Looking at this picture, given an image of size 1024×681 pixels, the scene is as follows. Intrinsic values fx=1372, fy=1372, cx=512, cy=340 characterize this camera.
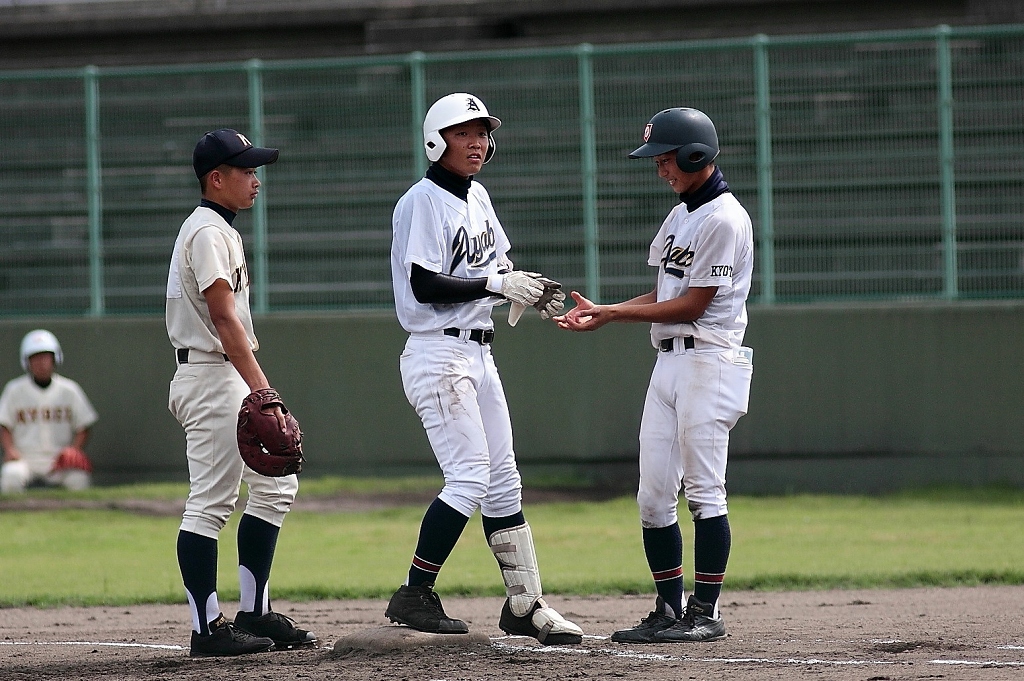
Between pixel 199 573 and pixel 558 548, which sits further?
pixel 558 548

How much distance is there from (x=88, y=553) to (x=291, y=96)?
5144 millimetres

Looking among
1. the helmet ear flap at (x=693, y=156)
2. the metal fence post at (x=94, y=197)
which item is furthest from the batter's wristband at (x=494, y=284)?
the metal fence post at (x=94, y=197)

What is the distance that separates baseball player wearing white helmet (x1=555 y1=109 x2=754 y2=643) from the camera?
572 centimetres

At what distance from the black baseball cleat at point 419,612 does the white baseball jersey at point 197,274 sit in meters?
1.16

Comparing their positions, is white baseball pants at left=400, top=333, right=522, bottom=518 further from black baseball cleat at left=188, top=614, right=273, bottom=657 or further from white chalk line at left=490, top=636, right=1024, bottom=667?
black baseball cleat at left=188, top=614, right=273, bottom=657

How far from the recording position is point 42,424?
1209cm

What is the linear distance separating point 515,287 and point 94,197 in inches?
338

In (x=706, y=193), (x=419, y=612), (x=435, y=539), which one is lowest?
(x=419, y=612)

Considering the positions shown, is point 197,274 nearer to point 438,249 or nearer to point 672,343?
point 438,249

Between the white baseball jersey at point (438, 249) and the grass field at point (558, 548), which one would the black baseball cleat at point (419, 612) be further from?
the grass field at point (558, 548)

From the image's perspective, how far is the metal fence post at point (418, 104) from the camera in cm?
1256

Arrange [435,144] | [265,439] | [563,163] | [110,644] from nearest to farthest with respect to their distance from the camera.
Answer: [265,439] → [435,144] → [110,644] → [563,163]

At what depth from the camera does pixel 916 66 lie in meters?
12.0

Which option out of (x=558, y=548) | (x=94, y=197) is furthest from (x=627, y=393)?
(x=94, y=197)
